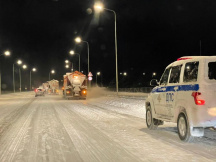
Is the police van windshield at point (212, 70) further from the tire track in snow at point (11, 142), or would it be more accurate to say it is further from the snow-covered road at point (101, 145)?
the tire track in snow at point (11, 142)

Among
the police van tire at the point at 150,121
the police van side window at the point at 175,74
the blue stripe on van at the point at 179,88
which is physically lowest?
the police van tire at the point at 150,121

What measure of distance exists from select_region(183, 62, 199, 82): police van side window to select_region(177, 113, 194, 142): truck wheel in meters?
1.04

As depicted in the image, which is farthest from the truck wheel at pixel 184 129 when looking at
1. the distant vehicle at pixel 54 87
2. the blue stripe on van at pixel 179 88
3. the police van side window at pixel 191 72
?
the distant vehicle at pixel 54 87

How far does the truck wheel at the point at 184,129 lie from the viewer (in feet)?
28.4

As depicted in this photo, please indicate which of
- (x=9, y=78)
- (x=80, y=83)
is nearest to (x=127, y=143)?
(x=80, y=83)

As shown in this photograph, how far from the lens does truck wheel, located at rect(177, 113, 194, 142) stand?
866 cm

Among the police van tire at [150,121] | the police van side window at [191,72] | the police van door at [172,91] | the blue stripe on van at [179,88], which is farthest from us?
the police van tire at [150,121]

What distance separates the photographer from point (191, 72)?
29.0ft

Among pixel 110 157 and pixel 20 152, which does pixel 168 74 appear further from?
pixel 20 152

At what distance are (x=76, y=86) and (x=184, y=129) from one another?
103 feet

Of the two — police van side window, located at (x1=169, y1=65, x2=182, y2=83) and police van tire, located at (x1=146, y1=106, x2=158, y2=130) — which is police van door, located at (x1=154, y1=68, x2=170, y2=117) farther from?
police van tire, located at (x1=146, y1=106, x2=158, y2=130)

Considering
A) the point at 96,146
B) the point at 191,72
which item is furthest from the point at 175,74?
the point at 96,146

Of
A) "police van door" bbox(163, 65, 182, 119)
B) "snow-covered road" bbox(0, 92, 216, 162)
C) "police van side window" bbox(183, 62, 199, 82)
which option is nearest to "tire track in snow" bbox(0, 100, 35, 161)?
"snow-covered road" bbox(0, 92, 216, 162)

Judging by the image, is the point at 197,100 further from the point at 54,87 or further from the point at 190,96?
the point at 54,87
